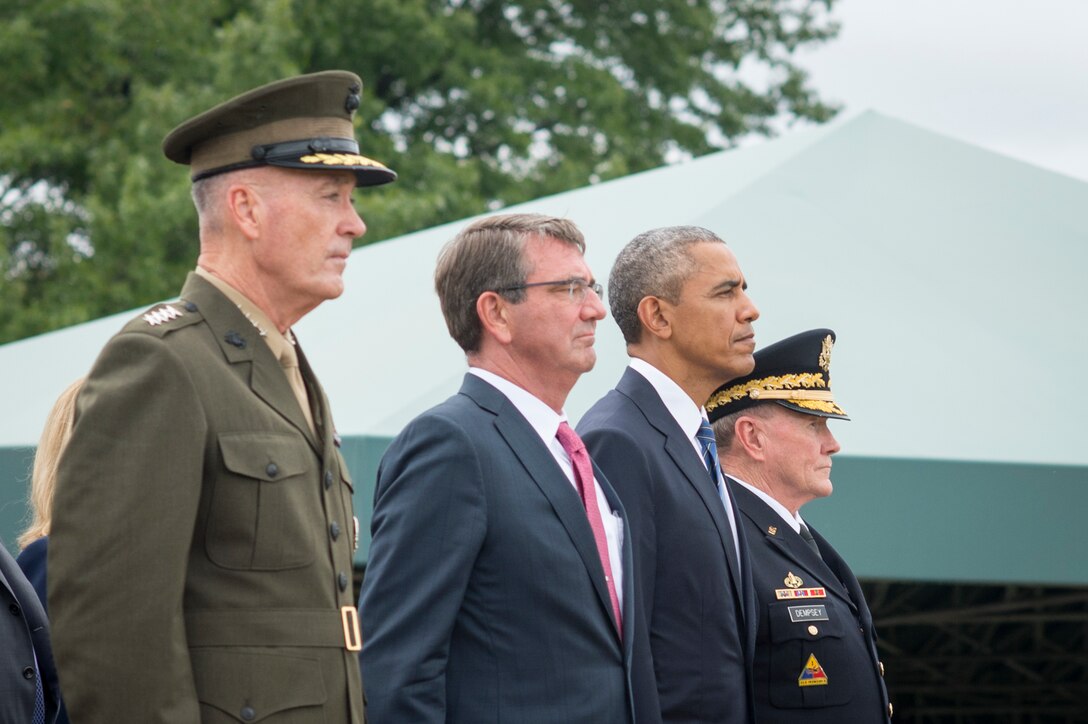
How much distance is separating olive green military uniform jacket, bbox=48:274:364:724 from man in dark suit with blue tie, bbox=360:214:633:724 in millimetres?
327

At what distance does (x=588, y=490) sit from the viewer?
3.01 metres

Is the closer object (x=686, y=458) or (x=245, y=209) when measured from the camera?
(x=245, y=209)

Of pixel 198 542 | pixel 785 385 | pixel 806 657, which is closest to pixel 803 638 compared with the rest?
pixel 806 657

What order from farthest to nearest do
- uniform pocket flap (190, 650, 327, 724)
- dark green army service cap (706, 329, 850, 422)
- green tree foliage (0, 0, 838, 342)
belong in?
green tree foliage (0, 0, 838, 342) → dark green army service cap (706, 329, 850, 422) → uniform pocket flap (190, 650, 327, 724)

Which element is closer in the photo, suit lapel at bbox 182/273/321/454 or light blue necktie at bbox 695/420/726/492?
suit lapel at bbox 182/273/321/454

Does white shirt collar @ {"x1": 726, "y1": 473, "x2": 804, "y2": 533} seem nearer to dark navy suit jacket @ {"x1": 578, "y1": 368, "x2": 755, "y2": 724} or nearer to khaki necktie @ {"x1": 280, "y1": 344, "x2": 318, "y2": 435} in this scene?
dark navy suit jacket @ {"x1": 578, "y1": 368, "x2": 755, "y2": 724}

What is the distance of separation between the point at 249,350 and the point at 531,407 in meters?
0.79

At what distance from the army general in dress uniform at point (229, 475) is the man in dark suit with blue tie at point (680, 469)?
2.86ft

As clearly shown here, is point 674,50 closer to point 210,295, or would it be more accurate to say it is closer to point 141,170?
point 141,170

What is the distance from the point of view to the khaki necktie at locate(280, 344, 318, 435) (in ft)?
8.03

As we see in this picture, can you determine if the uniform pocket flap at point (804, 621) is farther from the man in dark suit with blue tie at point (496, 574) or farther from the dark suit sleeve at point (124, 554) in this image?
the dark suit sleeve at point (124, 554)

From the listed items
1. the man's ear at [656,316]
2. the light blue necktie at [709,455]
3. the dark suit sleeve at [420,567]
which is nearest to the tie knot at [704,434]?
the light blue necktie at [709,455]

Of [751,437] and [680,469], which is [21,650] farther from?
Result: [751,437]

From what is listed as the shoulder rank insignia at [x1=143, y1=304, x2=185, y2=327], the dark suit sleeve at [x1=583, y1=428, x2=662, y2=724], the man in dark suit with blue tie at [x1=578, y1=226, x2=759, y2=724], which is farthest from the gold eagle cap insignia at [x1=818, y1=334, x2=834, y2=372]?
the shoulder rank insignia at [x1=143, y1=304, x2=185, y2=327]
